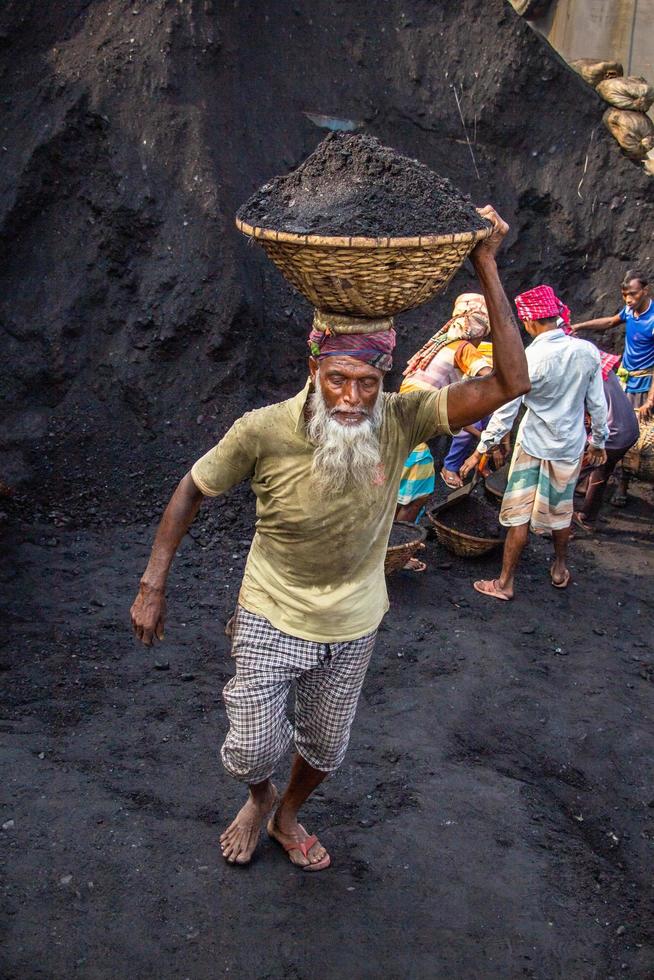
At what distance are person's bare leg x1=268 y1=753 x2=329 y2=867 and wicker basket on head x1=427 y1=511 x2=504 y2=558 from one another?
3.55 metres

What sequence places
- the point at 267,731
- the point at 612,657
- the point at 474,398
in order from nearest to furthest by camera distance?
the point at 474,398 → the point at 267,731 → the point at 612,657

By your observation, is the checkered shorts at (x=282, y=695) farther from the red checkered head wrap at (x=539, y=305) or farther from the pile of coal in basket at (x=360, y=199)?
the red checkered head wrap at (x=539, y=305)

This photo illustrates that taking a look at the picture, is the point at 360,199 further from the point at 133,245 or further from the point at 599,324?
the point at 599,324

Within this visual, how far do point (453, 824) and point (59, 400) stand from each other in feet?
16.9

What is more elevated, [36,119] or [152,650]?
[36,119]

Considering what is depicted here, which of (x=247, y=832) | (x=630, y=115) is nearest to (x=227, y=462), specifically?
(x=247, y=832)

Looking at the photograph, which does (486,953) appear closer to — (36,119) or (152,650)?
(152,650)

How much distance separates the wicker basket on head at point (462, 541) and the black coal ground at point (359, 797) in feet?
1.11

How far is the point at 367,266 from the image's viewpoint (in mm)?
2941

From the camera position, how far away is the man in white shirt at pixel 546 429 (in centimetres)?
638

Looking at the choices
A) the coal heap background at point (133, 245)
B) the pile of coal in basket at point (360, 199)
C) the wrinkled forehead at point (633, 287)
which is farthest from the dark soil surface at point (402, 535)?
the pile of coal in basket at point (360, 199)

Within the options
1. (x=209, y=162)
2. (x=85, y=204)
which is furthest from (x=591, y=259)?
(x=85, y=204)

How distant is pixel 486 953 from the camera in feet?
A: 12.1

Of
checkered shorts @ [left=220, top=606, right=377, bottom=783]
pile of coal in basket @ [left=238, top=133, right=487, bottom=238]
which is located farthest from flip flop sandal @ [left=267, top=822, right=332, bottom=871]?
pile of coal in basket @ [left=238, top=133, right=487, bottom=238]
